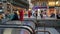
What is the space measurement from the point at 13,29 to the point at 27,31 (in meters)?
0.46

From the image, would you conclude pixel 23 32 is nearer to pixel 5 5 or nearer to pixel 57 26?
pixel 5 5

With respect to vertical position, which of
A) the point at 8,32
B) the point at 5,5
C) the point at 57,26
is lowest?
the point at 57,26

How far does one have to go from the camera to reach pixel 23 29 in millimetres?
4289

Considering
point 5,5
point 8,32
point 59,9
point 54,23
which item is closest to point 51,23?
point 54,23

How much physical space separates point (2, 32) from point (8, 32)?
165 mm

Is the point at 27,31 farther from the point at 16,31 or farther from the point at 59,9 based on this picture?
the point at 59,9

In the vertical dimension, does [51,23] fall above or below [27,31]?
below

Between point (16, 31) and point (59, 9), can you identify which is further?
point (59, 9)

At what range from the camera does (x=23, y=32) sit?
4301 millimetres

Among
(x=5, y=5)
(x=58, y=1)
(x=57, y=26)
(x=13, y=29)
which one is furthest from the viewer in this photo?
(x=58, y=1)

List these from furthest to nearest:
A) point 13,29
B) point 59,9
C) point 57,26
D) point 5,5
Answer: point 59,9 < point 57,26 < point 5,5 < point 13,29

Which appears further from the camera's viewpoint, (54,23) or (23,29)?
(54,23)

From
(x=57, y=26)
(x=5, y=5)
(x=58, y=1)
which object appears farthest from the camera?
(x=58, y=1)

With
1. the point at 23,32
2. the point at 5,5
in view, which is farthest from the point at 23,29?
the point at 5,5
